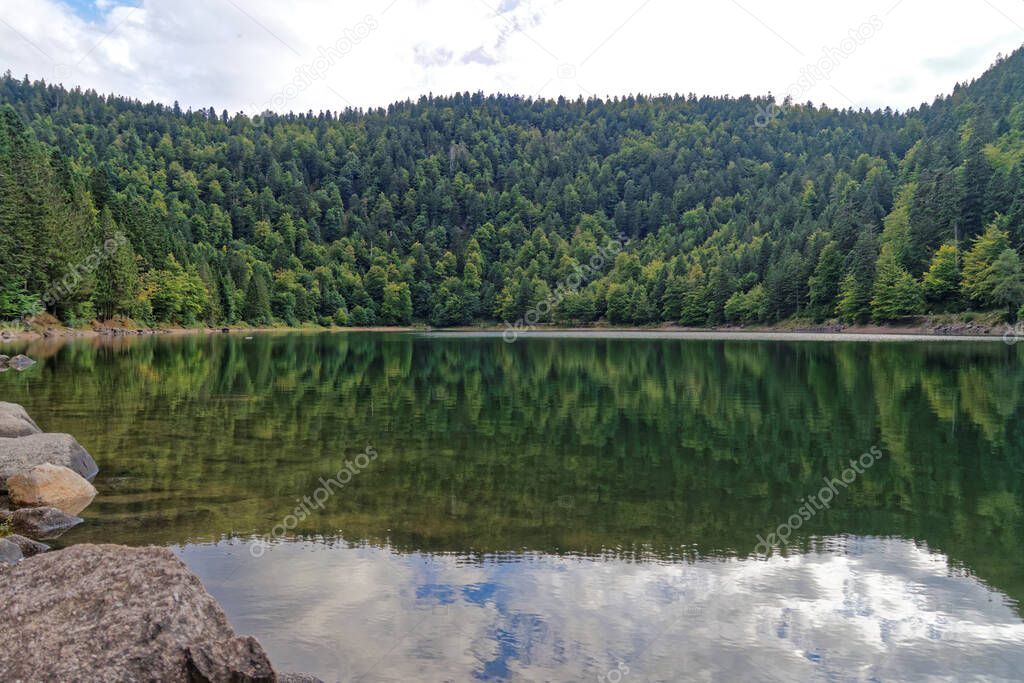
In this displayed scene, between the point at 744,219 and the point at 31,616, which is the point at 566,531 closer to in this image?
the point at 31,616

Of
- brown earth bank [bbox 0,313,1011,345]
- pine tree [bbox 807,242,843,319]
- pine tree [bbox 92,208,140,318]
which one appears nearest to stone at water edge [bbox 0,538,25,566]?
brown earth bank [bbox 0,313,1011,345]

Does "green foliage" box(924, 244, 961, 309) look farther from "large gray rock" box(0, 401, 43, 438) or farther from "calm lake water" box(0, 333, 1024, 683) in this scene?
"large gray rock" box(0, 401, 43, 438)

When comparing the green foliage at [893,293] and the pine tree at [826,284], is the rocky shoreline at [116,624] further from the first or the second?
the pine tree at [826,284]

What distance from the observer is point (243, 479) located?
50.2 ft

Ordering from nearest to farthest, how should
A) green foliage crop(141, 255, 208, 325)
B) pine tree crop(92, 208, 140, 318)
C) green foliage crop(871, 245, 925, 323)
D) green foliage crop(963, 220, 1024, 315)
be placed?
green foliage crop(963, 220, 1024, 315)
pine tree crop(92, 208, 140, 318)
green foliage crop(871, 245, 925, 323)
green foliage crop(141, 255, 208, 325)

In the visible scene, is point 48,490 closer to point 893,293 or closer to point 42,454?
point 42,454

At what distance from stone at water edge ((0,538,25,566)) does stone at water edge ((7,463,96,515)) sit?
265 centimetres

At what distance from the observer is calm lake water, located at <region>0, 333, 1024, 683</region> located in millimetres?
7984

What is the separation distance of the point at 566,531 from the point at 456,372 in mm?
30820

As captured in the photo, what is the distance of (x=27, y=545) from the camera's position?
10.5m

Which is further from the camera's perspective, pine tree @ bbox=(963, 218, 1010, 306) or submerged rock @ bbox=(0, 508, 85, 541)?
pine tree @ bbox=(963, 218, 1010, 306)

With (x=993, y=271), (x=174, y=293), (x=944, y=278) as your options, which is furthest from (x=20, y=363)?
(x=944, y=278)

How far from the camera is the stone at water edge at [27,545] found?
1035cm

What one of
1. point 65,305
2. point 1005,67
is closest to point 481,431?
point 65,305
